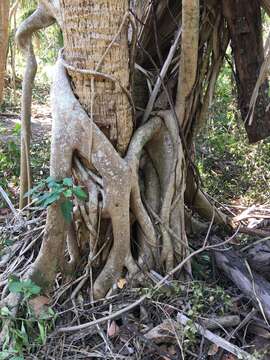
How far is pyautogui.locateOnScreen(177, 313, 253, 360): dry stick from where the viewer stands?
1.90 m

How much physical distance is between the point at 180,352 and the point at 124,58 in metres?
1.19

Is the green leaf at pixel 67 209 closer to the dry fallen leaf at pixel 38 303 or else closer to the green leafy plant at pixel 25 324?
the green leafy plant at pixel 25 324

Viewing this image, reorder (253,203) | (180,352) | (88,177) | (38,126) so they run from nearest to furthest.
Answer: (180,352) → (88,177) → (253,203) → (38,126)

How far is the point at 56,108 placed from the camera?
2.07m

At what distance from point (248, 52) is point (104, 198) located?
1.10 m

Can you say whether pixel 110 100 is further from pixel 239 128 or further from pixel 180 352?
pixel 239 128

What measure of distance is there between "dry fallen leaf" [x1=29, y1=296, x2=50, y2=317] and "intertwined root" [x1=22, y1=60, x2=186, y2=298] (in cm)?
8

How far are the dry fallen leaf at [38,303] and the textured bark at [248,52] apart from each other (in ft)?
4.08

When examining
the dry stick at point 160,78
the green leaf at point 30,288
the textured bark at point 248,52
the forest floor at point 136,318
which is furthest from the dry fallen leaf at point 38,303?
the textured bark at point 248,52

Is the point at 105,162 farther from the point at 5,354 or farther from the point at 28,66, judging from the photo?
the point at 28,66

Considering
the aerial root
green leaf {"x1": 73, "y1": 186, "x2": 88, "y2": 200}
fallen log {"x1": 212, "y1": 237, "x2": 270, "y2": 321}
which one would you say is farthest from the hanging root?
fallen log {"x1": 212, "y1": 237, "x2": 270, "y2": 321}

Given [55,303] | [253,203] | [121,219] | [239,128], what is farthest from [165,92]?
[239,128]

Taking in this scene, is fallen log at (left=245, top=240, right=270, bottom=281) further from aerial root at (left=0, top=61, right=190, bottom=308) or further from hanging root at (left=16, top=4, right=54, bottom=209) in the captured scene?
hanging root at (left=16, top=4, right=54, bottom=209)

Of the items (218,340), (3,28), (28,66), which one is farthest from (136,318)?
(3,28)
